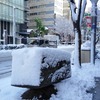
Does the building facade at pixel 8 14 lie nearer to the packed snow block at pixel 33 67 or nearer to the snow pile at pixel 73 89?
the snow pile at pixel 73 89

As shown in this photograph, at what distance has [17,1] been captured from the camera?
7562cm

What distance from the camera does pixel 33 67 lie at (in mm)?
6434

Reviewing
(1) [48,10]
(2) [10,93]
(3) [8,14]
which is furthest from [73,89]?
(1) [48,10]

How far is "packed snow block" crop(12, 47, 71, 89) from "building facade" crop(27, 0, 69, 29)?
109 m

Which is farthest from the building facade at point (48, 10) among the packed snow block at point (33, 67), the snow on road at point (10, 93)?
the packed snow block at point (33, 67)

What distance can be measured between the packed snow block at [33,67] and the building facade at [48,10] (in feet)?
358

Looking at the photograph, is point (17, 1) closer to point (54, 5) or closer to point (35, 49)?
point (54, 5)

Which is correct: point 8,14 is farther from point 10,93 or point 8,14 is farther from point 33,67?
point 33,67

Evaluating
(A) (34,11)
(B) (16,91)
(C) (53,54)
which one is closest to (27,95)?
(B) (16,91)

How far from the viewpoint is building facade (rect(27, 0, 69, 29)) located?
118375 mm

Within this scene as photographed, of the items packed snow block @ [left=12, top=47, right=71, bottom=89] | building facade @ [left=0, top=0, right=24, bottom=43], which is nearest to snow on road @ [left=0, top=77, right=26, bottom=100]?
packed snow block @ [left=12, top=47, right=71, bottom=89]

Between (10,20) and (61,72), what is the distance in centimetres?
6478

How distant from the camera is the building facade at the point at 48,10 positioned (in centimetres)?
11838

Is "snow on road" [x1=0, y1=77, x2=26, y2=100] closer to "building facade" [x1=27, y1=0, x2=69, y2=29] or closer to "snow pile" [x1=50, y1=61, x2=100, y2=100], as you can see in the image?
"snow pile" [x1=50, y1=61, x2=100, y2=100]
